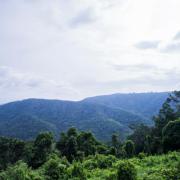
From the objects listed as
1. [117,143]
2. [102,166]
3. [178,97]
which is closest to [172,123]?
[102,166]

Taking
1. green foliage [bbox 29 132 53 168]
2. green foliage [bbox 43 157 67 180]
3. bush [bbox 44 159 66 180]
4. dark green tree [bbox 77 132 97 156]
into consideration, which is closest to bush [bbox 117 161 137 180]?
green foliage [bbox 43 157 67 180]

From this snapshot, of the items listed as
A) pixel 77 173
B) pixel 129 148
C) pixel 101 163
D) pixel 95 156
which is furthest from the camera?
pixel 129 148

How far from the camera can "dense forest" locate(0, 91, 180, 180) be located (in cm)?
2274

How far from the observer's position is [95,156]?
37.6m

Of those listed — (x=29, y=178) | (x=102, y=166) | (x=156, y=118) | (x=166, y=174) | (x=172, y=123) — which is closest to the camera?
(x=166, y=174)

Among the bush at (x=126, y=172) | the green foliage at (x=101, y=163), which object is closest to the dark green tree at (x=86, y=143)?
the green foliage at (x=101, y=163)

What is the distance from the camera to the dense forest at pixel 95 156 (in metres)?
22.7

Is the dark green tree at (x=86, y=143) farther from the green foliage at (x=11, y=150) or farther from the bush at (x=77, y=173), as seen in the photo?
the bush at (x=77, y=173)

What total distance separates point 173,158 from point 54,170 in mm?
11128

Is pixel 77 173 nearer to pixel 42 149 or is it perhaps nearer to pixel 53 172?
pixel 53 172

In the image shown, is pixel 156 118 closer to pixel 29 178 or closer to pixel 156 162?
pixel 156 162

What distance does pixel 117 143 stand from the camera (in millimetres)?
63812

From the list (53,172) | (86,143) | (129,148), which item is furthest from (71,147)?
(53,172)

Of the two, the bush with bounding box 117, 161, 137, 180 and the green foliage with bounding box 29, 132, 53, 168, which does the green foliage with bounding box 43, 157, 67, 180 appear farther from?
the green foliage with bounding box 29, 132, 53, 168
